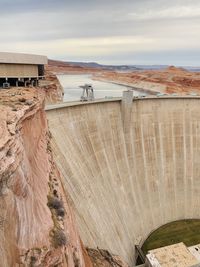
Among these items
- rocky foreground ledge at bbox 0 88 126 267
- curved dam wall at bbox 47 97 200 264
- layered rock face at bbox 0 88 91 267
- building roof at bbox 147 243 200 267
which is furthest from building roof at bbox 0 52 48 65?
building roof at bbox 147 243 200 267

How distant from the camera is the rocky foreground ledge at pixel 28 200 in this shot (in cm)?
932

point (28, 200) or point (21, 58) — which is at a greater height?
point (21, 58)

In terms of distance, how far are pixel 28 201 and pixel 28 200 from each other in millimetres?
38

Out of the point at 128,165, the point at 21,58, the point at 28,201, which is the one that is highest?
the point at 21,58

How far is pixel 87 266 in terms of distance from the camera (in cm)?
1579

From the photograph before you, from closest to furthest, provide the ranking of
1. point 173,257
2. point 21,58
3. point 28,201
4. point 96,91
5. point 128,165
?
point 28,201 → point 173,257 → point 21,58 → point 128,165 → point 96,91

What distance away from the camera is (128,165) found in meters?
31.1

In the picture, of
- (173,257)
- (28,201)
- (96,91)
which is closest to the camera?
(28,201)

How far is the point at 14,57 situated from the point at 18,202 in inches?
641

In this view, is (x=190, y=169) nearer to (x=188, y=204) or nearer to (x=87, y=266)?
(x=188, y=204)

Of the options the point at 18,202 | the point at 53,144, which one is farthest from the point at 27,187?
the point at 53,144

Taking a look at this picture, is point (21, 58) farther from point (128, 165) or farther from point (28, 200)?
point (28, 200)

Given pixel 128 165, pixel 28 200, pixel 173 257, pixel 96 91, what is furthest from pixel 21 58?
pixel 96 91

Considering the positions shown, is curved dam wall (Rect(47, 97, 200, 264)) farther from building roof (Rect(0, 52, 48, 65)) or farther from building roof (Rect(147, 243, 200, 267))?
building roof (Rect(0, 52, 48, 65))
